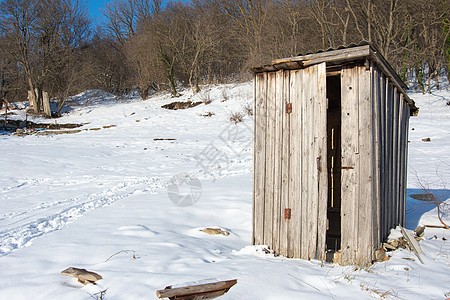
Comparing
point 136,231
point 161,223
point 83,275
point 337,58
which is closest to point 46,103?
point 161,223

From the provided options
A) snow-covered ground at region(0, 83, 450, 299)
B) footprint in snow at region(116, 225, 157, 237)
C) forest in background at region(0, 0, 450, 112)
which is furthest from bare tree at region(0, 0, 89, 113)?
footprint in snow at region(116, 225, 157, 237)

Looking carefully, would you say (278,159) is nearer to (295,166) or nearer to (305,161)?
(295,166)

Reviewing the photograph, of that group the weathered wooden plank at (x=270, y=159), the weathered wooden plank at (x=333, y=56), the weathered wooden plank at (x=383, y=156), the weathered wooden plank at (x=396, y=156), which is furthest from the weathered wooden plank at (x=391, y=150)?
the weathered wooden plank at (x=270, y=159)

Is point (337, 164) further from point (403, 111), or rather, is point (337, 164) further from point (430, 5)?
point (430, 5)

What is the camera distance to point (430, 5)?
18.7 meters

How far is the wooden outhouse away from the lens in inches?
160

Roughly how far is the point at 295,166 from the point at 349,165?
0.71m

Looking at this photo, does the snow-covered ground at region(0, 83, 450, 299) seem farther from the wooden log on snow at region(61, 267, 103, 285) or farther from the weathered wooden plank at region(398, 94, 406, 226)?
the weathered wooden plank at region(398, 94, 406, 226)

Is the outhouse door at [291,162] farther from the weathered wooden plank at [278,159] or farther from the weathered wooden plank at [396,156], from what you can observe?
the weathered wooden plank at [396,156]

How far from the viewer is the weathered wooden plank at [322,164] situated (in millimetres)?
4223

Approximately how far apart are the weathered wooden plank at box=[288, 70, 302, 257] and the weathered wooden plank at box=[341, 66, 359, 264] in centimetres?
58

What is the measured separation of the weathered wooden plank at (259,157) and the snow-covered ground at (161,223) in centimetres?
35

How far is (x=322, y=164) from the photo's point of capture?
166 inches

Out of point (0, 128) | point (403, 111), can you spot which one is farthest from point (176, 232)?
point (0, 128)
